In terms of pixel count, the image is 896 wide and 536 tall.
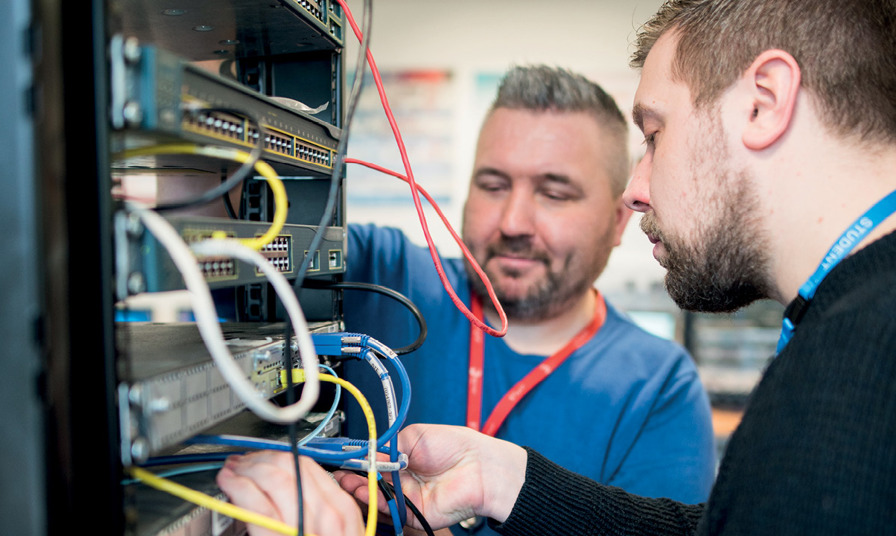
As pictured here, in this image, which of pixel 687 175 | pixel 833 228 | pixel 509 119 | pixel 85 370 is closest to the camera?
pixel 85 370

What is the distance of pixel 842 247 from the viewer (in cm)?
62

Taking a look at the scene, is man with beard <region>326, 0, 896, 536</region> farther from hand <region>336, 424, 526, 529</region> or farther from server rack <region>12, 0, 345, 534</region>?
server rack <region>12, 0, 345, 534</region>

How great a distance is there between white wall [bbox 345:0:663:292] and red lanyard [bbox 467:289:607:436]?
1.42m

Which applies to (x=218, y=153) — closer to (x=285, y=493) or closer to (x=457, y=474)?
(x=285, y=493)

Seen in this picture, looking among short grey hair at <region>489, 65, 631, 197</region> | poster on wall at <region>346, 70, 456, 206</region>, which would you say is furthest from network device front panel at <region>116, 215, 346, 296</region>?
poster on wall at <region>346, 70, 456, 206</region>

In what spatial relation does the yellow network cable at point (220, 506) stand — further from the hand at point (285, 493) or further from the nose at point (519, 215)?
the nose at point (519, 215)

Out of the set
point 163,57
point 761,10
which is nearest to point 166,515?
point 163,57

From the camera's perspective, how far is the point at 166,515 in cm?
46

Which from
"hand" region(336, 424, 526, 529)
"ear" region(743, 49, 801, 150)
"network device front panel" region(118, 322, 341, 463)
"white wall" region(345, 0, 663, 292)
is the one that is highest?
"white wall" region(345, 0, 663, 292)

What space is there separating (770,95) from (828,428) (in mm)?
434

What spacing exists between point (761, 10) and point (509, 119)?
71 centimetres

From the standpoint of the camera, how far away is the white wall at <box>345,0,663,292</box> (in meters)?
→ 2.63

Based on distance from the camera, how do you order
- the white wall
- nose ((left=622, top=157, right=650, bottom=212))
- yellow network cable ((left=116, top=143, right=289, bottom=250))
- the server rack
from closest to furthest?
the server rack → yellow network cable ((left=116, top=143, right=289, bottom=250)) → nose ((left=622, top=157, right=650, bottom=212)) → the white wall

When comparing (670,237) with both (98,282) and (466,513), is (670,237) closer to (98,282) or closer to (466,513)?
(466,513)
